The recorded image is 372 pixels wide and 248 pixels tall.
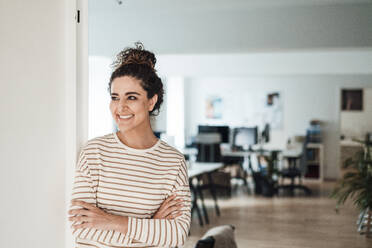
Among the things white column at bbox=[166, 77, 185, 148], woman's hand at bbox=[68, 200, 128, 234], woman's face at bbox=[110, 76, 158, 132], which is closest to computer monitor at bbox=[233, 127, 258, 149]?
white column at bbox=[166, 77, 185, 148]

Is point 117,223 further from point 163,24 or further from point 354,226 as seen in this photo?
point 354,226

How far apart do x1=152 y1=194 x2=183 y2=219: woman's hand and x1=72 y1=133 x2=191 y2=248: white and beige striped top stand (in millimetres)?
17

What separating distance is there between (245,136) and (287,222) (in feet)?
11.4

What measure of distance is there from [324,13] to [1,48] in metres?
4.47

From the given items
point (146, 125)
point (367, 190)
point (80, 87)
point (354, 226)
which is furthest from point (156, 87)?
point (354, 226)

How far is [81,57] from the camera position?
180cm

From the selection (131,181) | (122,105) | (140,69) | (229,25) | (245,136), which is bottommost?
(245,136)

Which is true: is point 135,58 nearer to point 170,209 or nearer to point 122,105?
point 122,105

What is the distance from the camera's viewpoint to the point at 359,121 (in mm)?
11180

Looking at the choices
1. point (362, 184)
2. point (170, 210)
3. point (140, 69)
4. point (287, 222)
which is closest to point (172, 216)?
point (170, 210)

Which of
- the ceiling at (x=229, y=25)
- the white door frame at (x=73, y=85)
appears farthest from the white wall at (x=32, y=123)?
the ceiling at (x=229, y=25)

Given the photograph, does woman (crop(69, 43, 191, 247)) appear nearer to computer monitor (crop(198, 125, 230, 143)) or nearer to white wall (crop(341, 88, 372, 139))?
computer monitor (crop(198, 125, 230, 143))

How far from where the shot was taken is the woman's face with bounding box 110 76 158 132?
161 centimetres

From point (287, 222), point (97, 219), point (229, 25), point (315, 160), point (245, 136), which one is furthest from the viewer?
point (315, 160)
